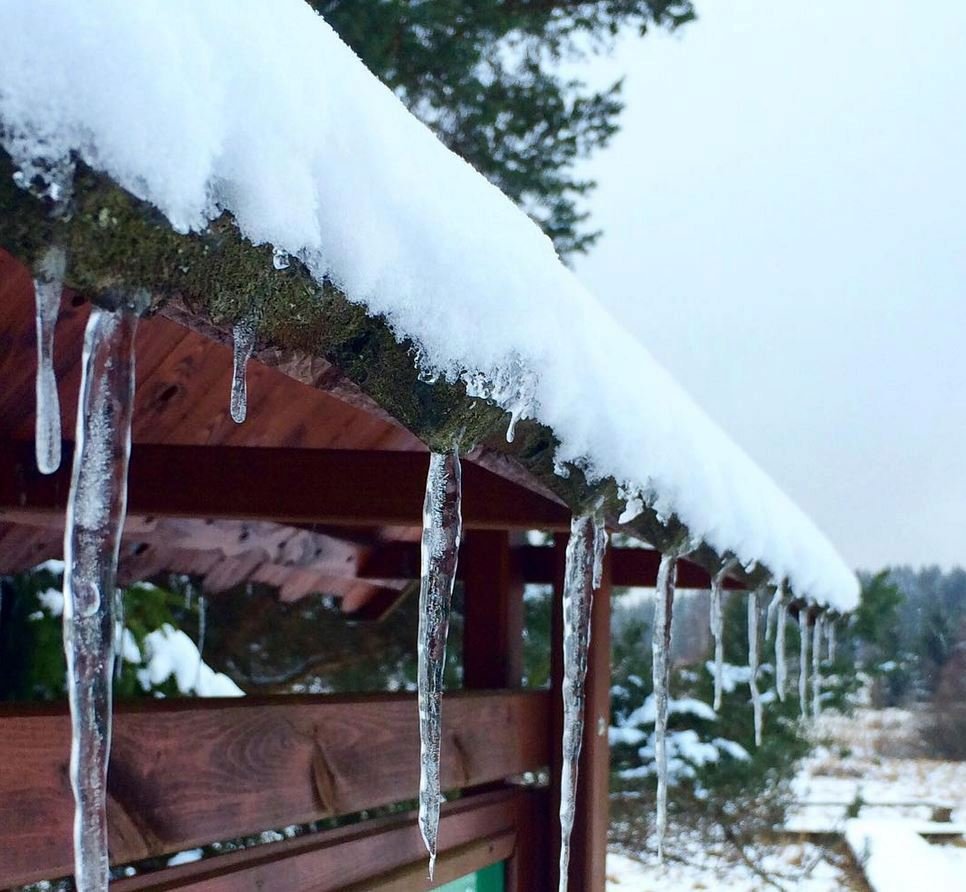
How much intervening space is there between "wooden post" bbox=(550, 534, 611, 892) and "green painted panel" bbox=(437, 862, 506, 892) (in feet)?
0.62

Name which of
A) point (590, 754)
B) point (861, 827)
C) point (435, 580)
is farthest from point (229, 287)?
point (861, 827)

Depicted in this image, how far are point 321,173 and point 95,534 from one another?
0.87 feet

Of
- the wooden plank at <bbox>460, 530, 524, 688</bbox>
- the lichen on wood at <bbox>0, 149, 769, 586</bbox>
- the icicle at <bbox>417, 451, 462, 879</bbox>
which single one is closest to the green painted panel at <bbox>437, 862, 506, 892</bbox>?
the wooden plank at <bbox>460, 530, 524, 688</bbox>

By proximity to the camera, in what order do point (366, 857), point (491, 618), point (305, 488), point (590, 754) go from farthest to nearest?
point (491, 618)
point (590, 754)
point (366, 857)
point (305, 488)

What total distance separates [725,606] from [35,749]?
25.2 feet

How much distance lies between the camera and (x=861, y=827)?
10039mm

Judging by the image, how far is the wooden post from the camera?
2.58m

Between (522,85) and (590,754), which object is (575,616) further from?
(522,85)

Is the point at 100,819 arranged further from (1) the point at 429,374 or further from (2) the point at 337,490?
(2) the point at 337,490

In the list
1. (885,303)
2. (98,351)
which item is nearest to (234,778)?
(98,351)

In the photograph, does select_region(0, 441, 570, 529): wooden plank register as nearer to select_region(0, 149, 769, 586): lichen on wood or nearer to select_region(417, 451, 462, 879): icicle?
select_region(417, 451, 462, 879): icicle

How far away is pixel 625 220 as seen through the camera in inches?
2111

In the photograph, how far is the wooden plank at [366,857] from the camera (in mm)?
1575

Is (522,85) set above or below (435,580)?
above
